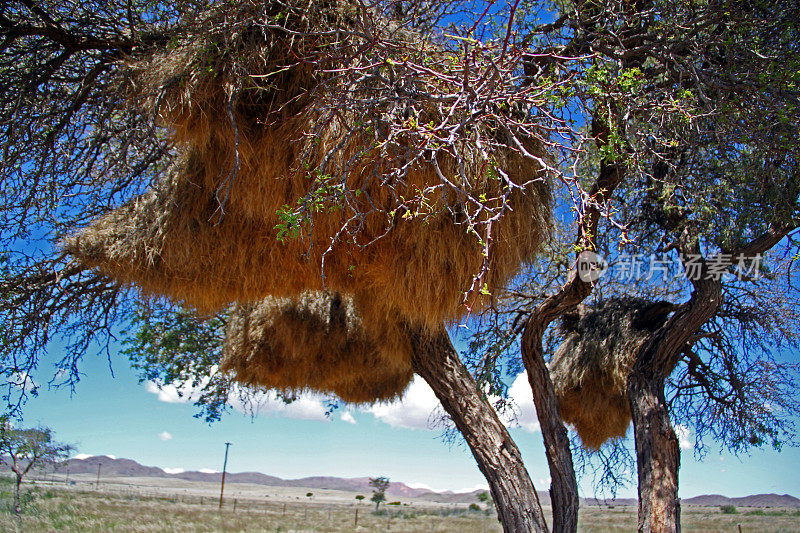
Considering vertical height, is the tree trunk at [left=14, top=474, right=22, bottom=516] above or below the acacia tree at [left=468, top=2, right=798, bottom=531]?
below

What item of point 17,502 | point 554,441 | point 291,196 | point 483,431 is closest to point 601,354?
point 554,441

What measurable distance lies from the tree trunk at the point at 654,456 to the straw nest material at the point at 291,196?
8.13 feet

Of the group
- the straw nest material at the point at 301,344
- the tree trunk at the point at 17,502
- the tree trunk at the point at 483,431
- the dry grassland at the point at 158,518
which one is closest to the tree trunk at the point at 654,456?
the tree trunk at the point at 483,431

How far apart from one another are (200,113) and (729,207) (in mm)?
3211

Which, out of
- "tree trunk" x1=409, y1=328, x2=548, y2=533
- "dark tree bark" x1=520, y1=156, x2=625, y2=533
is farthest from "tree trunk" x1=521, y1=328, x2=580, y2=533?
"tree trunk" x1=409, y1=328, x2=548, y2=533

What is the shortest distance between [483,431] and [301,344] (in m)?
1.54

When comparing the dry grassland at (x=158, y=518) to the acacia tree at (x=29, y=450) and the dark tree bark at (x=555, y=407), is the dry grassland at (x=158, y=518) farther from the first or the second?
the dark tree bark at (x=555, y=407)

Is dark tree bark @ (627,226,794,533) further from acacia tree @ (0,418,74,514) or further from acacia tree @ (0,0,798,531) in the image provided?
acacia tree @ (0,418,74,514)

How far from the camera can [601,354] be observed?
15.8 feet

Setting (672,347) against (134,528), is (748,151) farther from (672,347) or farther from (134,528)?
(134,528)

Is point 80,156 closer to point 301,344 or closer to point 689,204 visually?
point 301,344

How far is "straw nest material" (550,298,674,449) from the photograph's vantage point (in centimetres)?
476

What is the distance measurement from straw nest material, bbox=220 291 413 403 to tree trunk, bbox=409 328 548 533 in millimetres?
269

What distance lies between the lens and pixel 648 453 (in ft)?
13.8
